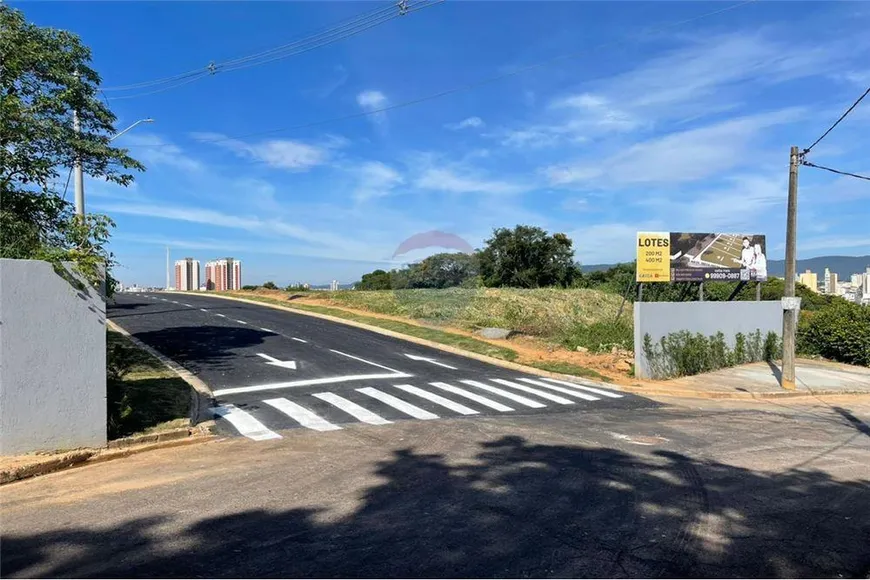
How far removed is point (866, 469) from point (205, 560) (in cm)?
797

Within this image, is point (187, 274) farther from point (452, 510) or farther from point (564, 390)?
point (452, 510)

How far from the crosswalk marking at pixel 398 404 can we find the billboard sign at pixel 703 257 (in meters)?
11.5

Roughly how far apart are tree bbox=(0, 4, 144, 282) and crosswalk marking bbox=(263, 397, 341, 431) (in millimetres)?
4604

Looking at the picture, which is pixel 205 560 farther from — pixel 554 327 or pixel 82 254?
pixel 554 327

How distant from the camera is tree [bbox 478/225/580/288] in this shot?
57750 millimetres

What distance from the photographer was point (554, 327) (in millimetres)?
24812

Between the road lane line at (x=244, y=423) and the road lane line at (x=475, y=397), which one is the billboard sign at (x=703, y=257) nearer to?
the road lane line at (x=475, y=397)

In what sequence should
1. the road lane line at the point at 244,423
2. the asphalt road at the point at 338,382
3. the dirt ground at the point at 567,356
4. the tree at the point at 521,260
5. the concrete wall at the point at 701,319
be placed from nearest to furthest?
1. the road lane line at the point at 244,423
2. the asphalt road at the point at 338,382
3. the concrete wall at the point at 701,319
4. the dirt ground at the point at 567,356
5. the tree at the point at 521,260

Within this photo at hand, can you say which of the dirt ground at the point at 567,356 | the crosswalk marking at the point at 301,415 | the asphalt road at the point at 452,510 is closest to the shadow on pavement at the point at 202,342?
the crosswalk marking at the point at 301,415

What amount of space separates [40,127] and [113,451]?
786cm

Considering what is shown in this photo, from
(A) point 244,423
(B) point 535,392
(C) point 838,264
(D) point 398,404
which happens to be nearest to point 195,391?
(A) point 244,423

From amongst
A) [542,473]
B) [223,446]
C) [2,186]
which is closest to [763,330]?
[542,473]

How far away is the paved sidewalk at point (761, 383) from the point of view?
15.4 meters

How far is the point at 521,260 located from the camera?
191ft
